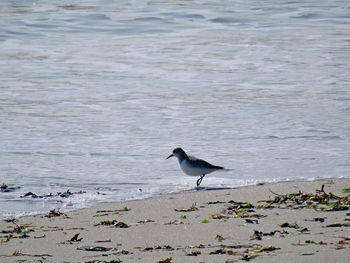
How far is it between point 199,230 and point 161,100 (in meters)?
6.88

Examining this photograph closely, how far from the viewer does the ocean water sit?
23.9ft

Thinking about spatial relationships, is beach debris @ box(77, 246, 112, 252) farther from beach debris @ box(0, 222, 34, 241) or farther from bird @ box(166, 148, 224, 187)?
bird @ box(166, 148, 224, 187)

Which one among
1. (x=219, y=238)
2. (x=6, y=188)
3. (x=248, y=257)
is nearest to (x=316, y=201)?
(x=219, y=238)

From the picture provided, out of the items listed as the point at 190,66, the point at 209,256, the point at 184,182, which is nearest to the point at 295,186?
the point at 184,182

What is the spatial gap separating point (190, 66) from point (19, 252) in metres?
10.8

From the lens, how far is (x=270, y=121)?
32.5 feet

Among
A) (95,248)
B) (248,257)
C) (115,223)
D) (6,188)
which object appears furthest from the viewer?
(6,188)

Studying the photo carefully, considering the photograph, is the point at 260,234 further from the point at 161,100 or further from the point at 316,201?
the point at 161,100

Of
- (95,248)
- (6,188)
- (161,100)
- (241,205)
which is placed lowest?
(161,100)

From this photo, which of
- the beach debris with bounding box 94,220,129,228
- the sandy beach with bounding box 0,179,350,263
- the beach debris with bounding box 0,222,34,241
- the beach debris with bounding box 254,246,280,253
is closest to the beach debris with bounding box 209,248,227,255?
the sandy beach with bounding box 0,179,350,263

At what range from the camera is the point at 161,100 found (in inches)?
456

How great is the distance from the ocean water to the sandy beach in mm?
575

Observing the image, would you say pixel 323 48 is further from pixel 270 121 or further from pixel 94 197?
pixel 94 197

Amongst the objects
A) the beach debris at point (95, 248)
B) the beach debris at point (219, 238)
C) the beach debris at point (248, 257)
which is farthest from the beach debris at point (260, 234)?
the beach debris at point (95, 248)
